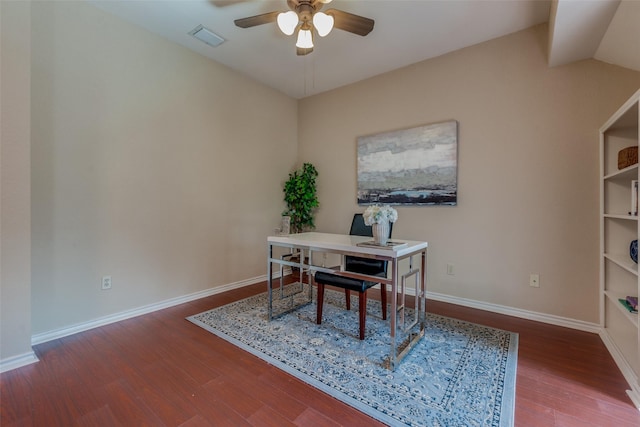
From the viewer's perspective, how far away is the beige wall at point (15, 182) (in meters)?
1.76

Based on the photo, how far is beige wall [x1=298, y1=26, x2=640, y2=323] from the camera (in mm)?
2363

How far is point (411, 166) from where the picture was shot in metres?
3.25

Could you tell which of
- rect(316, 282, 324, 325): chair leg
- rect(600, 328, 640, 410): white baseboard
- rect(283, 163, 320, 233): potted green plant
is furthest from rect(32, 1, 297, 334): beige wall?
Answer: rect(600, 328, 640, 410): white baseboard

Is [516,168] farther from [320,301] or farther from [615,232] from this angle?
[320,301]

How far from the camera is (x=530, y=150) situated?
2.59m

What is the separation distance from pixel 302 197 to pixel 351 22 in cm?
242

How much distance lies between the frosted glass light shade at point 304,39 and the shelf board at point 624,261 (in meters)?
2.73

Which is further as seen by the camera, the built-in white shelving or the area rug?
the built-in white shelving

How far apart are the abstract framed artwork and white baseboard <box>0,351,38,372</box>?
10.9 feet

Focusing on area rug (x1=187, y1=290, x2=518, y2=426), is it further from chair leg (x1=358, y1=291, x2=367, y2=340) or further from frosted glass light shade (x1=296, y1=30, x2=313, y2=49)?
frosted glass light shade (x1=296, y1=30, x2=313, y2=49)

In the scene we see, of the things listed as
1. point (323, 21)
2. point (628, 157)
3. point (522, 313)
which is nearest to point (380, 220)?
point (323, 21)

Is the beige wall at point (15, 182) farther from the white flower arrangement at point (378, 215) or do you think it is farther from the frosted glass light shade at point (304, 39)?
the white flower arrangement at point (378, 215)

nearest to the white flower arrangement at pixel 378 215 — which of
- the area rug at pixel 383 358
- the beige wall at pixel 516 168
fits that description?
the area rug at pixel 383 358

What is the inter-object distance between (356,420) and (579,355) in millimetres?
1793
